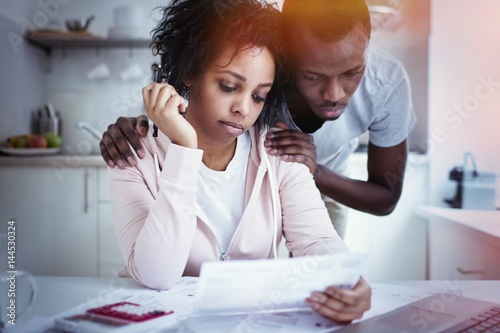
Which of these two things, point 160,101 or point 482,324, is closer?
point 482,324

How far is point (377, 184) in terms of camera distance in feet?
3.37

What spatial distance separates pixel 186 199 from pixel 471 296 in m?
0.42

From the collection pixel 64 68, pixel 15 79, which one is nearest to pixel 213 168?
pixel 15 79

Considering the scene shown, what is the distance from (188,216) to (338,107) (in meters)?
0.35

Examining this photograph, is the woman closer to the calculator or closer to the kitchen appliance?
the calculator


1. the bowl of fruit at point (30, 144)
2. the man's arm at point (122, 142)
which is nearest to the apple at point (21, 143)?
the bowl of fruit at point (30, 144)

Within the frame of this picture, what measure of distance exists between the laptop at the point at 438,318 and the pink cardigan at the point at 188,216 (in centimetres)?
13

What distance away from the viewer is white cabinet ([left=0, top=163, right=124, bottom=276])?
0.83m

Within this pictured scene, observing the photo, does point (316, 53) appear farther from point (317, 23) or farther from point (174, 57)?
point (174, 57)

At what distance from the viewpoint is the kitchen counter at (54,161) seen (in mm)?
906

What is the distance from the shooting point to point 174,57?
0.72 m

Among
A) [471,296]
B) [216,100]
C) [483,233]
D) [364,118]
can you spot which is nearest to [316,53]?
[216,100]

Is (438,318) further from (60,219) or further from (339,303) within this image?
(60,219)

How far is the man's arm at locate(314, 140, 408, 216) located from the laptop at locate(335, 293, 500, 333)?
1.42 feet
